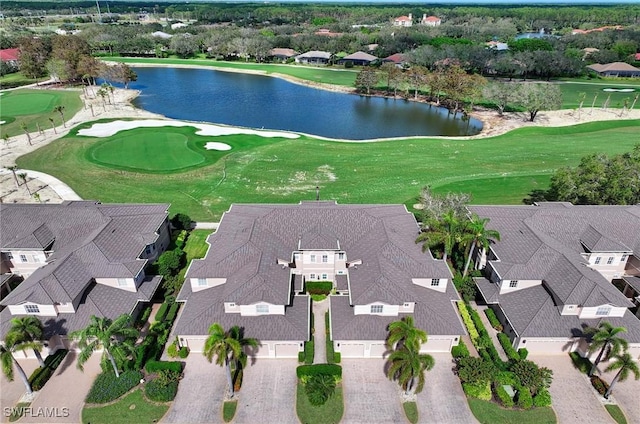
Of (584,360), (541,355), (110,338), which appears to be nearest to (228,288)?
(110,338)

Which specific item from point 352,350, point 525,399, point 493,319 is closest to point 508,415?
point 525,399

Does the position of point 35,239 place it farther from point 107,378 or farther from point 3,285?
point 107,378

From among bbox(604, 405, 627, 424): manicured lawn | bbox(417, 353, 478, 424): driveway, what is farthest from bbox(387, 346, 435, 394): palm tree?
bbox(604, 405, 627, 424): manicured lawn

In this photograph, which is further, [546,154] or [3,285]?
[546,154]

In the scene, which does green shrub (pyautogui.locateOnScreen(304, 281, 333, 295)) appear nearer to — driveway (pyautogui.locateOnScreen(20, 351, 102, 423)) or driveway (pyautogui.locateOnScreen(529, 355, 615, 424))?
driveway (pyautogui.locateOnScreen(529, 355, 615, 424))

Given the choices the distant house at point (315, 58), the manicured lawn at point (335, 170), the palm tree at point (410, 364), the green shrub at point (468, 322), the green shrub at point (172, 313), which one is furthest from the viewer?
the distant house at point (315, 58)

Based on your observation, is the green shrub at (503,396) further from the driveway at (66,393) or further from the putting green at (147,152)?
the putting green at (147,152)

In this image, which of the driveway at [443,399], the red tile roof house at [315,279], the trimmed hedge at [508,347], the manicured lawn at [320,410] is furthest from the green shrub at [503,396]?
the manicured lawn at [320,410]
